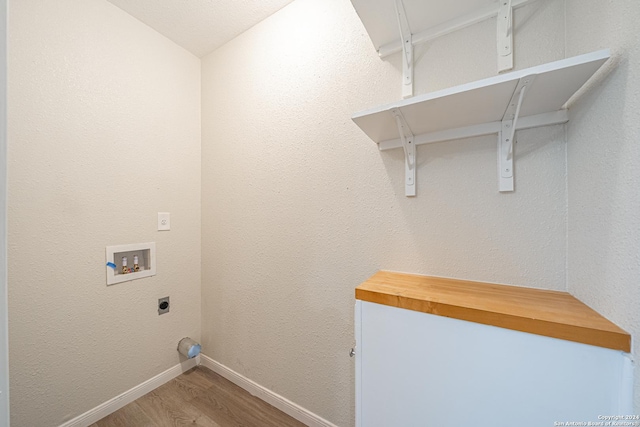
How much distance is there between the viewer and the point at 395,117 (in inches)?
30.8

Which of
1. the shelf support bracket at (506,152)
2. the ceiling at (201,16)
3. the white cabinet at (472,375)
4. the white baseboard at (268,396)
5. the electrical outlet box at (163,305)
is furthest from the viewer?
the electrical outlet box at (163,305)

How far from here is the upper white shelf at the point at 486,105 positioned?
54 centimetres

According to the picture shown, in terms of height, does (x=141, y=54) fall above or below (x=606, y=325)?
above

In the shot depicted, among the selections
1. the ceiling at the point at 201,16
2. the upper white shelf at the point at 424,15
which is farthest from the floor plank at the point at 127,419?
the ceiling at the point at 201,16

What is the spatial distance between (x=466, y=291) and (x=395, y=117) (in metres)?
0.65

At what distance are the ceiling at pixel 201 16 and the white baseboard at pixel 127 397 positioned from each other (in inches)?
93.1

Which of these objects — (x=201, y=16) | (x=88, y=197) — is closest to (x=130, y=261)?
(x=88, y=197)

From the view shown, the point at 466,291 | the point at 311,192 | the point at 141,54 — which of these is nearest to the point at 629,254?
the point at 466,291

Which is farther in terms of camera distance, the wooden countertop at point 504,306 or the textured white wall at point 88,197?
the textured white wall at point 88,197

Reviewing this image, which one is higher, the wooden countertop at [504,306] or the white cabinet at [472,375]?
the wooden countertop at [504,306]

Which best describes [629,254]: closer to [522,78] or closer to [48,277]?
[522,78]

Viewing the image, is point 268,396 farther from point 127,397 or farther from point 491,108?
point 491,108

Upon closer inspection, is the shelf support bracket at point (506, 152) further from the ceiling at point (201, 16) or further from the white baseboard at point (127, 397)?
the white baseboard at point (127, 397)

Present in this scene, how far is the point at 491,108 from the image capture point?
2.34 feet
